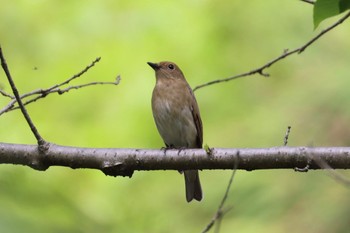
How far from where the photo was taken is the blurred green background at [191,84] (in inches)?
235

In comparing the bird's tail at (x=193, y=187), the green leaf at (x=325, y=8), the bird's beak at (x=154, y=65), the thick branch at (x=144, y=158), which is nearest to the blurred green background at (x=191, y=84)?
the bird's tail at (x=193, y=187)

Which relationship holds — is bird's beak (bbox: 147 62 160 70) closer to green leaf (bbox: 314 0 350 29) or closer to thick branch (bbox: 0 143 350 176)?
thick branch (bbox: 0 143 350 176)

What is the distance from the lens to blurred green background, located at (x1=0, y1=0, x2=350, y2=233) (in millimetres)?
5961

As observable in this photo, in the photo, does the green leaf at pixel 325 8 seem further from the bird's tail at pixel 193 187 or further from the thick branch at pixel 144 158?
the bird's tail at pixel 193 187

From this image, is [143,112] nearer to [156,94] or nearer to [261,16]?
[156,94]

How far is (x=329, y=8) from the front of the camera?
2.22m

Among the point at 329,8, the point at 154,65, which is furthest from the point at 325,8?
the point at 154,65

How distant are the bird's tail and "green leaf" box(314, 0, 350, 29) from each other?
382cm

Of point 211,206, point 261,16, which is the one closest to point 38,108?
point 211,206

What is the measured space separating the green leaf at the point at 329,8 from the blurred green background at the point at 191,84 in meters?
3.36

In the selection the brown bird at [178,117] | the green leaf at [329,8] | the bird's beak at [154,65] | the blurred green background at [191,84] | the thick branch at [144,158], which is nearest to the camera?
the green leaf at [329,8]

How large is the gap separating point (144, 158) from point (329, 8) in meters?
1.70

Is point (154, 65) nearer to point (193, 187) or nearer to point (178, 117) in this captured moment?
point (178, 117)

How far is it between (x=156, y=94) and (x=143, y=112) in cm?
85
